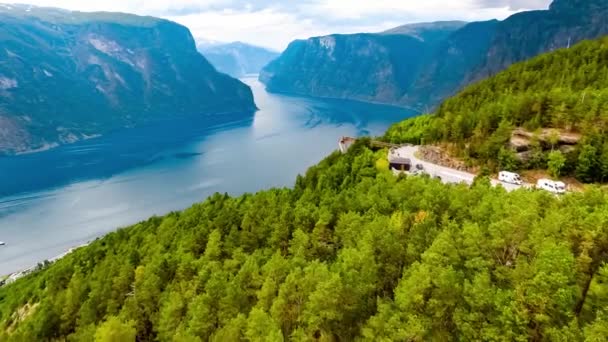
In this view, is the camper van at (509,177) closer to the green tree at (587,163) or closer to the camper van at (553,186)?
the camper van at (553,186)

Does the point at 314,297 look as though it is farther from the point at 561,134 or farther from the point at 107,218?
the point at 107,218

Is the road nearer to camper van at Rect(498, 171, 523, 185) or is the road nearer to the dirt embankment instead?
camper van at Rect(498, 171, 523, 185)

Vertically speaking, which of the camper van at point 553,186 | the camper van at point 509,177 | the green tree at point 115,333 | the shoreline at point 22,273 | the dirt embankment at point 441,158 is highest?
the green tree at point 115,333

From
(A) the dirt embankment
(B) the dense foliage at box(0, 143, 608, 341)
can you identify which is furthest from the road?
(B) the dense foliage at box(0, 143, 608, 341)

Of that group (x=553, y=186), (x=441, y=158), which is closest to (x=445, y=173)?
(x=441, y=158)

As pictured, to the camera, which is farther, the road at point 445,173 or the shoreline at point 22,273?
the shoreline at point 22,273

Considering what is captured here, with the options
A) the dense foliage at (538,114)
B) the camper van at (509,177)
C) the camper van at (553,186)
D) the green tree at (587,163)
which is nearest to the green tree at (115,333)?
the camper van at (553,186)
